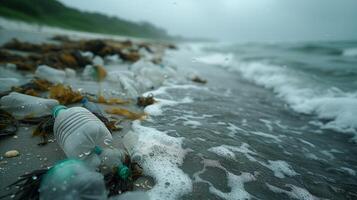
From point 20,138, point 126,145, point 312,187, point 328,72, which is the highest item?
point 328,72

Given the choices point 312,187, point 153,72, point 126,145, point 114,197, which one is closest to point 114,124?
point 126,145

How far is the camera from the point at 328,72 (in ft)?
28.1

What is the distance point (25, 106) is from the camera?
9.02 ft

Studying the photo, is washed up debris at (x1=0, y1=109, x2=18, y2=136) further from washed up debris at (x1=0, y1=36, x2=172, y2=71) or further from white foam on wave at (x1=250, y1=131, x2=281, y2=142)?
washed up debris at (x1=0, y1=36, x2=172, y2=71)

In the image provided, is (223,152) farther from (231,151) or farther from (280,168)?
(280,168)

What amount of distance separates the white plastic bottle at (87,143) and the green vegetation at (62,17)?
30192mm

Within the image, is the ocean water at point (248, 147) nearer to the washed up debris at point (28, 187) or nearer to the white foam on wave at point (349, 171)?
the white foam on wave at point (349, 171)

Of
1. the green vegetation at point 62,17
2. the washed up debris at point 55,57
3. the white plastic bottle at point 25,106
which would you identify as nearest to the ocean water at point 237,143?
the white plastic bottle at point 25,106

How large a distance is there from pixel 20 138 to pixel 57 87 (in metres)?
1.36

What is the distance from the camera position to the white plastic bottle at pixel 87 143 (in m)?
1.84

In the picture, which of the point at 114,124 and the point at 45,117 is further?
the point at 114,124

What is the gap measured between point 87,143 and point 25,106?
1.39m

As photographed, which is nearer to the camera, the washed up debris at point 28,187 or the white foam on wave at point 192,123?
the washed up debris at point 28,187

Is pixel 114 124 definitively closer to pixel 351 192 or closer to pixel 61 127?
pixel 61 127
